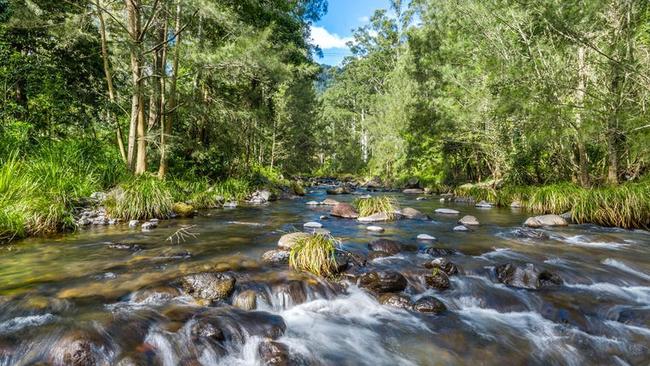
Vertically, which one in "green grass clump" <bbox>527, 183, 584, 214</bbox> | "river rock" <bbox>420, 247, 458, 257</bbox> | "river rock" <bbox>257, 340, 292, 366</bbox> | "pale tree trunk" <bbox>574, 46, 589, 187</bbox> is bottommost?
"river rock" <bbox>257, 340, 292, 366</bbox>

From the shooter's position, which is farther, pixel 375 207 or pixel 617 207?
→ pixel 375 207

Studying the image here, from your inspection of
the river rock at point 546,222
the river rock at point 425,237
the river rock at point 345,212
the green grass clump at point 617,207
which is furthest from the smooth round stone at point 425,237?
the green grass clump at point 617,207

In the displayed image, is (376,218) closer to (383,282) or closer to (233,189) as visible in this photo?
(383,282)

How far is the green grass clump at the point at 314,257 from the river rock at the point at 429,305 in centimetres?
146

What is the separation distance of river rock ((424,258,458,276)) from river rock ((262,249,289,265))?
250cm

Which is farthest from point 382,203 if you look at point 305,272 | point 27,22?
point 27,22

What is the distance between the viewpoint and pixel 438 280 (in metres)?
5.96

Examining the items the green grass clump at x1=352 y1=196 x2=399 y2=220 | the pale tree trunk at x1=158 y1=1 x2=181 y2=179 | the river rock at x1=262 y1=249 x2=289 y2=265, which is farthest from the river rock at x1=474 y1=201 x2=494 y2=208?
the pale tree trunk at x1=158 y1=1 x2=181 y2=179

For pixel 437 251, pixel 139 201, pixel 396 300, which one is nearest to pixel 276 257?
pixel 396 300

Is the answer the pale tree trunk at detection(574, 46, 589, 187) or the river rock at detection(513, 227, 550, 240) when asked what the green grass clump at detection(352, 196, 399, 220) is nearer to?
the river rock at detection(513, 227, 550, 240)

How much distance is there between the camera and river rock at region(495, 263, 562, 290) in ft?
19.7

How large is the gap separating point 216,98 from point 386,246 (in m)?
11.3

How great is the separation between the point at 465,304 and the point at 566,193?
10.2 m

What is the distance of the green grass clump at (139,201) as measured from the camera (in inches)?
408
